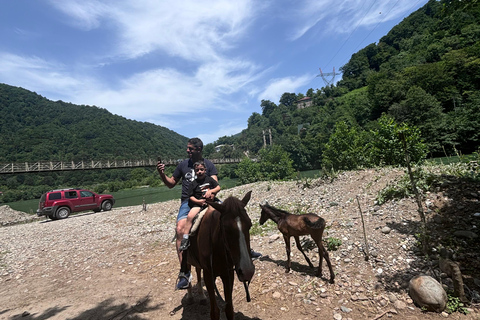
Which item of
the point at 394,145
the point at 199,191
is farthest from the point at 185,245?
the point at 394,145

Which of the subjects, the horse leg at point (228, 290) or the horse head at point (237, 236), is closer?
the horse head at point (237, 236)

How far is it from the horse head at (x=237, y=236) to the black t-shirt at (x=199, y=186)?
1340 mm

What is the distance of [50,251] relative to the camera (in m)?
8.68

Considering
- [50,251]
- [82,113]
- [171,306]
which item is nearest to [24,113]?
[82,113]

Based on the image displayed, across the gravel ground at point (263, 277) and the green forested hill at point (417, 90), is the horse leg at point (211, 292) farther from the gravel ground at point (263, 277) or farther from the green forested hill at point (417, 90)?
the green forested hill at point (417, 90)

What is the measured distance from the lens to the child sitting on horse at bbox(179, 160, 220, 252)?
357 cm

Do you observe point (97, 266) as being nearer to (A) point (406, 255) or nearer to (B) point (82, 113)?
(A) point (406, 255)

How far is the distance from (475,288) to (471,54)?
65039 millimetres

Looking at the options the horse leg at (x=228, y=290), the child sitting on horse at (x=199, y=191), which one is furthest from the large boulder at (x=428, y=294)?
the child sitting on horse at (x=199, y=191)

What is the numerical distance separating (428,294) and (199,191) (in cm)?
374

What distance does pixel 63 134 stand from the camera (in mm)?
101375

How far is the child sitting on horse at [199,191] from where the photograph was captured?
3.57m

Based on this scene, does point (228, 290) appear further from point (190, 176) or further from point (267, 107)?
point (267, 107)

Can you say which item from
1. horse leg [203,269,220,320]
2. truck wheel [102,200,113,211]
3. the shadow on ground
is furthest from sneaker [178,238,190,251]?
truck wheel [102,200,113,211]
